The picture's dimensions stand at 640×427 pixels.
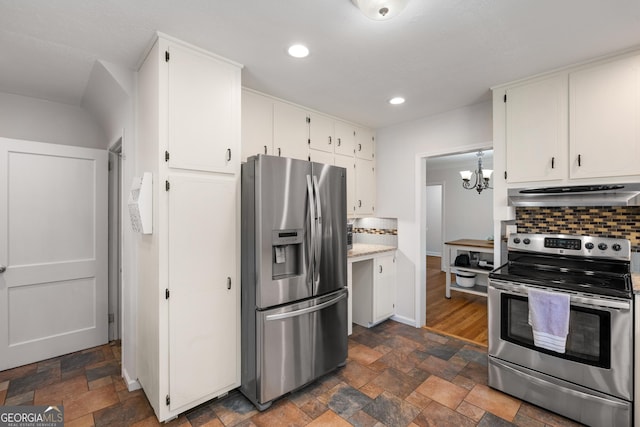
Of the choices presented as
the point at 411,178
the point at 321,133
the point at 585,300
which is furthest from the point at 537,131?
the point at 321,133

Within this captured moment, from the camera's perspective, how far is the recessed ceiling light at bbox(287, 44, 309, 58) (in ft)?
6.46

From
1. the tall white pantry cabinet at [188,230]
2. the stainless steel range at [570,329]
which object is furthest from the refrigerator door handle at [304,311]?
the stainless steel range at [570,329]

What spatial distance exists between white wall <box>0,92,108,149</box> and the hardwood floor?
168 inches

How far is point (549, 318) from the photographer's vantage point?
6.49 feet

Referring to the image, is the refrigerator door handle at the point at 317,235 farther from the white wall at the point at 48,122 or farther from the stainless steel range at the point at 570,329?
the white wall at the point at 48,122

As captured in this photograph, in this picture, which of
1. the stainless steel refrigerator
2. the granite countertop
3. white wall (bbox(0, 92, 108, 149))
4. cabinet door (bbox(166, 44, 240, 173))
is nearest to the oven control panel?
the granite countertop

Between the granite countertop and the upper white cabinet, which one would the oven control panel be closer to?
the upper white cabinet

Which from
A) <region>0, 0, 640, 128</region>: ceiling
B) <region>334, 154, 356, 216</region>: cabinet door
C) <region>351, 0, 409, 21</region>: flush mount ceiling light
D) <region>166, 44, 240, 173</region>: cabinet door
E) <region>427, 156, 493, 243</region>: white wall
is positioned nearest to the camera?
<region>351, 0, 409, 21</region>: flush mount ceiling light

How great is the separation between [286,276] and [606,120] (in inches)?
99.1

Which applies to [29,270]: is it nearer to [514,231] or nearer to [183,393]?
[183,393]

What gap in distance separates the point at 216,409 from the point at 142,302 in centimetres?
91

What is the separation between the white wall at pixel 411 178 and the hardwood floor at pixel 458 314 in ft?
1.08

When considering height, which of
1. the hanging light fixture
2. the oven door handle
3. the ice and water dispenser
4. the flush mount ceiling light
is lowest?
the oven door handle

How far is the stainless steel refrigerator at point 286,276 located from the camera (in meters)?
2.06
